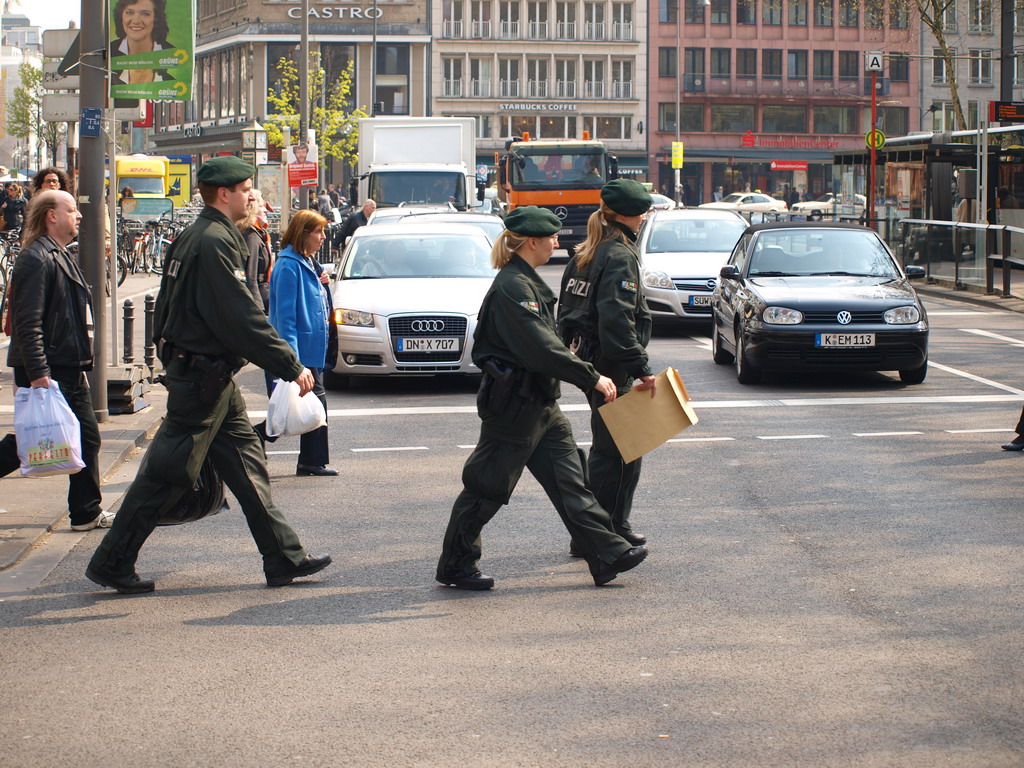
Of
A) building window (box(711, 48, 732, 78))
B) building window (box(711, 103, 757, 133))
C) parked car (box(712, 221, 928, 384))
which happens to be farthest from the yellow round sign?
building window (box(711, 48, 732, 78))

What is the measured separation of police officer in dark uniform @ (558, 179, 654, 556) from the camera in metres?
6.83

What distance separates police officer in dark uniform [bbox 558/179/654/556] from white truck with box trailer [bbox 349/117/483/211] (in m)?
26.2

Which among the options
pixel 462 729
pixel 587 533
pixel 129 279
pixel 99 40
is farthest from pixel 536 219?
pixel 129 279

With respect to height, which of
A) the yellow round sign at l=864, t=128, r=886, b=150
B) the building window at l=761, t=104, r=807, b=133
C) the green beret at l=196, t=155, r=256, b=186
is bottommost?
the green beret at l=196, t=155, r=256, b=186

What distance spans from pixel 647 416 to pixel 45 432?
2801 millimetres

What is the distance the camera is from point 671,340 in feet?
62.4

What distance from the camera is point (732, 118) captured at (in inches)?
3656

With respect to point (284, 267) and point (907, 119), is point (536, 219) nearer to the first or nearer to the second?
point (284, 267)

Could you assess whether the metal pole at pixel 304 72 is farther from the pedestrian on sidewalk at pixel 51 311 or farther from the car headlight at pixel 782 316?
the pedestrian on sidewalk at pixel 51 311

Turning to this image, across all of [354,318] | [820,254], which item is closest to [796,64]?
[820,254]

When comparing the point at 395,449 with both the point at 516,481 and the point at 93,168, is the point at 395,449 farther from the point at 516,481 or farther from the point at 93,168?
the point at 516,481

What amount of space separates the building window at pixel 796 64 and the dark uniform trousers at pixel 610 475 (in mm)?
89946

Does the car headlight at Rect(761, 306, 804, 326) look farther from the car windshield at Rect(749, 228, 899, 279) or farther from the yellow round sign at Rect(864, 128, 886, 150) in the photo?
the yellow round sign at Rect(864, 128, 886, 150)

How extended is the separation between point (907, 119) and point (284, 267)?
89.6 m
